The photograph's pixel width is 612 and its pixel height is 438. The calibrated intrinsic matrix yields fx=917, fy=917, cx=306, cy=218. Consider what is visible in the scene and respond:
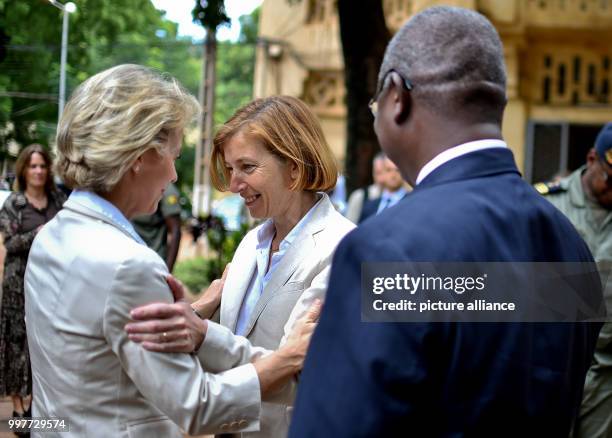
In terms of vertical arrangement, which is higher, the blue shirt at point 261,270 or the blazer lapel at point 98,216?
the blazer lapel at point 98,216

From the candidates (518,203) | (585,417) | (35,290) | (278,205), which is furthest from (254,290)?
(585,417)

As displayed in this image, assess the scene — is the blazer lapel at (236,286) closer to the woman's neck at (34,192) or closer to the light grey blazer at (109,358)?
the light grey blazer at (109,358)

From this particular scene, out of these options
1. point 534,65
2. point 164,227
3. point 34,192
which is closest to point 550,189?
point 34,192

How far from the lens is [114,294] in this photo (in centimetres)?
212

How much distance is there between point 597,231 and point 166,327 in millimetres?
A: 2907

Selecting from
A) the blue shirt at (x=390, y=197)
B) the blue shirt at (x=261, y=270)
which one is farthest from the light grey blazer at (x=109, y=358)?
the blue shirt at (x=390, y=197)

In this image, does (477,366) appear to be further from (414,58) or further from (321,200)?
(321,200)

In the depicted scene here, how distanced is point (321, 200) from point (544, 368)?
154 cm

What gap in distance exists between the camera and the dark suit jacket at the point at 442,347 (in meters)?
1.56

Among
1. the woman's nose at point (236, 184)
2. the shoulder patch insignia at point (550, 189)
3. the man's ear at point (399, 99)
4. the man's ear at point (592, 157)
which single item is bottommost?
the shoulder patch insignia at point (550, 189)

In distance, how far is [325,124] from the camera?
783 inches

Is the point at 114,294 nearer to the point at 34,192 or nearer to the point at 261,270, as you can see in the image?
the point at 261,270

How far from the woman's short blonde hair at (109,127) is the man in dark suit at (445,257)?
2.25ft

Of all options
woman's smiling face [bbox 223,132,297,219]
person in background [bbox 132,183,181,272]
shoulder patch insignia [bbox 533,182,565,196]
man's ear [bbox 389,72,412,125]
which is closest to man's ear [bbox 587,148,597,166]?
shoulder patch insignia [bbox 533,182,565,196]
